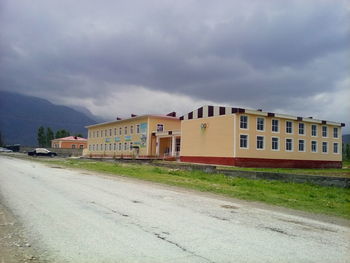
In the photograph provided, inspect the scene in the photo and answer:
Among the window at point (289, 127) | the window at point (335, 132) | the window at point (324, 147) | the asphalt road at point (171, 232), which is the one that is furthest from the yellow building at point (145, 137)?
the asphalt road at point (171, 232)

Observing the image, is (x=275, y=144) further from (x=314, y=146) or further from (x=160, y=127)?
(x=160, y=127)

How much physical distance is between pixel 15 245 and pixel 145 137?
5102 cm

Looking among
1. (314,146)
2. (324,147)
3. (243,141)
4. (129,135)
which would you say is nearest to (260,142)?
(243,141)

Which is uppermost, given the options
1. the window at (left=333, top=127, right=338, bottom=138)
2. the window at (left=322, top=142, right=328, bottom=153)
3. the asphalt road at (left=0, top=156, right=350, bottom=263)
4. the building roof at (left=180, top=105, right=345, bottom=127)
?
the building roof at (left=180, top=105, right=345, bottom=127)

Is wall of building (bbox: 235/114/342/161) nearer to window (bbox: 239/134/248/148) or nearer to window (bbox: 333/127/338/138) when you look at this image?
window (bbox: 239/134/248/148)

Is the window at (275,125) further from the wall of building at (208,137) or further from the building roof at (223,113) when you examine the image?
the wall of building at (208,137)

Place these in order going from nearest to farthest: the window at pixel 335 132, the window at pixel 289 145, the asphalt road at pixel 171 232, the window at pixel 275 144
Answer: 1. the asphalt road at pixel 171 232
2. the window at pixel 275 144
3. the window at pixel 289 145
4. the window at pixel 335 132

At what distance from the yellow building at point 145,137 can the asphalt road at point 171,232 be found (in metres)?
41.3

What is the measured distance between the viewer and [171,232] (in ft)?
22.2

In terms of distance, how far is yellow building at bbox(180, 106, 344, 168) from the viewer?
40.5 m

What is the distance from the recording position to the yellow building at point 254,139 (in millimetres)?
40469

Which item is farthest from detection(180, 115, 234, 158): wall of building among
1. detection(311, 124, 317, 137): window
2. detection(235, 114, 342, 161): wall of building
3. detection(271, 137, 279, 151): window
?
detection(311, 124, 317, 137): window

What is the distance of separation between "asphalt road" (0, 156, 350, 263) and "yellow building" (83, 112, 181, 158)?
4126cm

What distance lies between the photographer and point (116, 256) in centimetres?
525
